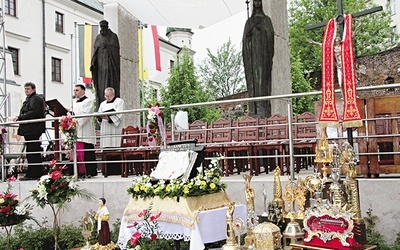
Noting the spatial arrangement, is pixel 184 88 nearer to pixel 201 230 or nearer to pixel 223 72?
pixel 223 72

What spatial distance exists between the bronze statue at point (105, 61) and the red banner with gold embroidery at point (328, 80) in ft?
21.0

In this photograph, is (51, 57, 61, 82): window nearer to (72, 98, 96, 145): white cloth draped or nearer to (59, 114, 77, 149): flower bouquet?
(72, 98, 96, 145): white cloth draped

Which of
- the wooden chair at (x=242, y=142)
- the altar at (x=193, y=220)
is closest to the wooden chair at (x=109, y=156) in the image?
the wooden chair at (x=242, y=142)

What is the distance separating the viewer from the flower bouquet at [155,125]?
7.39 metres

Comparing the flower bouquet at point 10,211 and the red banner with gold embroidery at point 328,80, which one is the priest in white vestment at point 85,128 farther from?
the red banner with gold embroidery at point 328,80

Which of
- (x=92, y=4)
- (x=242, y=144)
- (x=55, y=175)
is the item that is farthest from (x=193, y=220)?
(x=92, y=4)

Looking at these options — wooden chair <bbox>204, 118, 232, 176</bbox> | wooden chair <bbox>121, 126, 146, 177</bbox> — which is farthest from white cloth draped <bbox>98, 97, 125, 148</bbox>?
wooden chair <bbox>204, 118, 232, 176</bbox>

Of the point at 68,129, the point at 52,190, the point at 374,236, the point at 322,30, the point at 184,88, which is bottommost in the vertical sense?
the point at 374,236

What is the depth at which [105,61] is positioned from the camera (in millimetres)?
11062

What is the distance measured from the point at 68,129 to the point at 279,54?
5.30 meters

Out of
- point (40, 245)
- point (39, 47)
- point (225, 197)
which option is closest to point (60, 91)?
point (39, 47)

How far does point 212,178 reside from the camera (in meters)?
5.43

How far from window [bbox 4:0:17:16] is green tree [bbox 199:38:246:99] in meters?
13.8

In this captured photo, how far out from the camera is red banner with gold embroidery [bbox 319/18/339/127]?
213 inches
